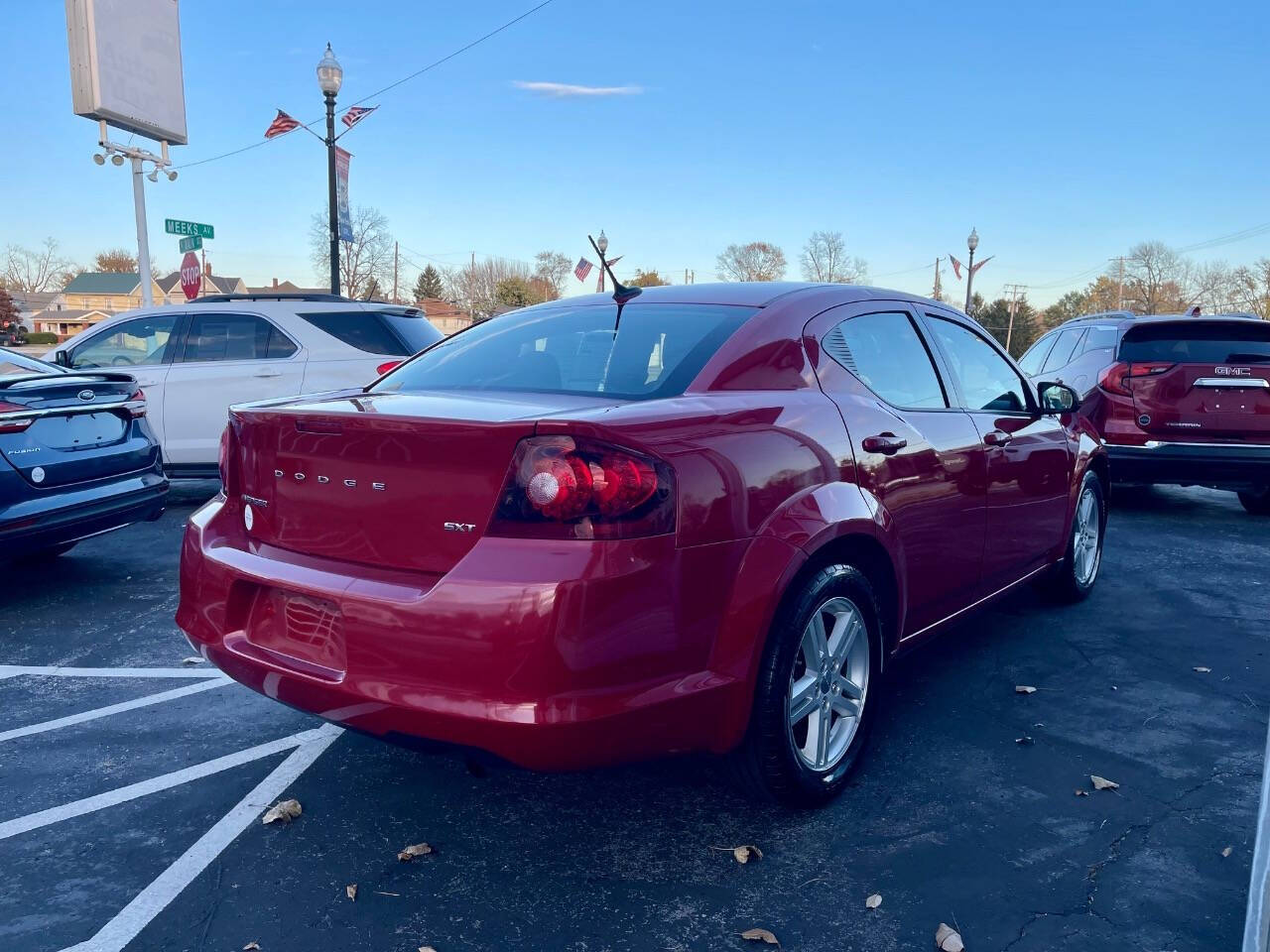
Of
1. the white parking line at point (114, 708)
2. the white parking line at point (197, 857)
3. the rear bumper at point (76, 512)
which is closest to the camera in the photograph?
the white parking line at point (197, 857)

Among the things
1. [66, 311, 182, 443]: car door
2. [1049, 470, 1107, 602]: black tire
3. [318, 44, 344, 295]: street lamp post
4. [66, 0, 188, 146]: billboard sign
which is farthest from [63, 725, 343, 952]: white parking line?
→ [66, 0, 188, 146]: billboard sign

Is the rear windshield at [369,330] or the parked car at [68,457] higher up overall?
the rear windshield at [369,330]

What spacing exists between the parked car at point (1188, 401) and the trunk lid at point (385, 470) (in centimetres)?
637

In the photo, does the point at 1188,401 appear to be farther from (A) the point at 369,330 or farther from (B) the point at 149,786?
(B) the point at 149,786

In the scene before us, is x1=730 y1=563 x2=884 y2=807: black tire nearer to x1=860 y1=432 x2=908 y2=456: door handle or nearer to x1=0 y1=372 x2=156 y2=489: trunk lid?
x1=860 y1=432 x2=908 y2=456: door handle

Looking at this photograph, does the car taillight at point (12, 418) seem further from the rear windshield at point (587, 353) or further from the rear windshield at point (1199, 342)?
the rear windshield at point (1199, 342)

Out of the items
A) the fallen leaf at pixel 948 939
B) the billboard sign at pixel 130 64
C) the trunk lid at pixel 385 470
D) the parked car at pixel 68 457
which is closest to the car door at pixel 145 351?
the parked car at pixel 68 457

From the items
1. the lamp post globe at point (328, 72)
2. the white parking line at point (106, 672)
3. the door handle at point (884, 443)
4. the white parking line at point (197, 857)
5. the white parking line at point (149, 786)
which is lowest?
the white parking line at point (106, 672)

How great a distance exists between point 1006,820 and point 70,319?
408ft

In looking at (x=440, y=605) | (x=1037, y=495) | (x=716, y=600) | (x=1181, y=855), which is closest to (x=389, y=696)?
(x=440, y=605)

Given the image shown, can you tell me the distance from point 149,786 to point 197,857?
567mm

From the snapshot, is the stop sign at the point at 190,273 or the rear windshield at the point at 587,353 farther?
the stop sign at the point at 190,273

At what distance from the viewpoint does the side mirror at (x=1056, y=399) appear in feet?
15.3

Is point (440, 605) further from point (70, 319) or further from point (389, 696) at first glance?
point (70, 319)
